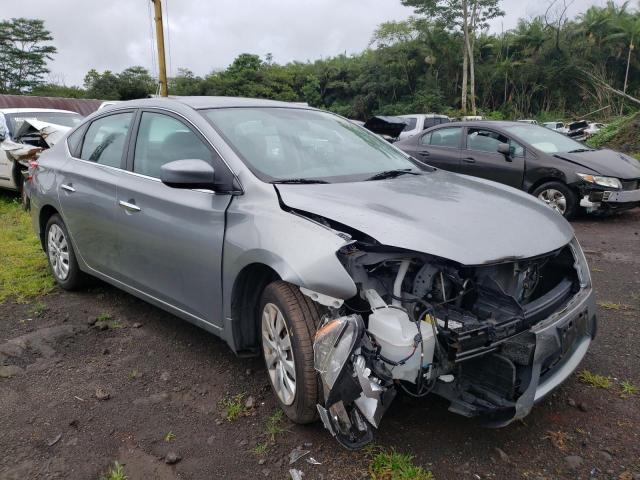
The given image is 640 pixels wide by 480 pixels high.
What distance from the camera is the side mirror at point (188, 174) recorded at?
9.18 feet

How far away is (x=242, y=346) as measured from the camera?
9.67ft

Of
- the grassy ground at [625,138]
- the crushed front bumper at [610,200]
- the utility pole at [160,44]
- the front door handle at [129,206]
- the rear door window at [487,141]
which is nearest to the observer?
the front door handle at [129,206]

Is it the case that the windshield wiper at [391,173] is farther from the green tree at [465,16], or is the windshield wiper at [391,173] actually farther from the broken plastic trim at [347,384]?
the green tree at [465,16]

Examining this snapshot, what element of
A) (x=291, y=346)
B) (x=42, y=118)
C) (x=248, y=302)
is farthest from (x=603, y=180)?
(x=42, y=118)

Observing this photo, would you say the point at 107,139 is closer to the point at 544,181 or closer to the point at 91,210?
the point at 91,210

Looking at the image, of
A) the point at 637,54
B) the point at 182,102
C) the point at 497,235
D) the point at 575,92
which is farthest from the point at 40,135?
the point at 637,54

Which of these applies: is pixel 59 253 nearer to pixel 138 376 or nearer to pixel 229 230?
pixel 138 376

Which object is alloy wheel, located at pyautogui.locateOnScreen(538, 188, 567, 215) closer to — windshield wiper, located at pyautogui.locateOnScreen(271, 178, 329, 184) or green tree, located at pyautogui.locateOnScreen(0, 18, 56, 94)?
windshield wiper, located at pyautogui.locateOnScreen(271, 178, 329, 184)

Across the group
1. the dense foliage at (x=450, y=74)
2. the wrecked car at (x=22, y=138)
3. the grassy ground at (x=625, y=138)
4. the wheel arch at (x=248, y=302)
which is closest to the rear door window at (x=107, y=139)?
the wheel arch at (x=248, y=302)

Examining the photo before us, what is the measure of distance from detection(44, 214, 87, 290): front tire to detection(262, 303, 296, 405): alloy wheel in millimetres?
2434

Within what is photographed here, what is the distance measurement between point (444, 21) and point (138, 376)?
1499 inches

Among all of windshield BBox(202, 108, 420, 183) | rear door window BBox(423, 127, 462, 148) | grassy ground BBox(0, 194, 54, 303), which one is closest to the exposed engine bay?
windshield BBox(202, 108, 420, 183)

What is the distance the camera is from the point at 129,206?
352 centimetres

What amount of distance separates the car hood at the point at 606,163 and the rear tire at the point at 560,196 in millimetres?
392
